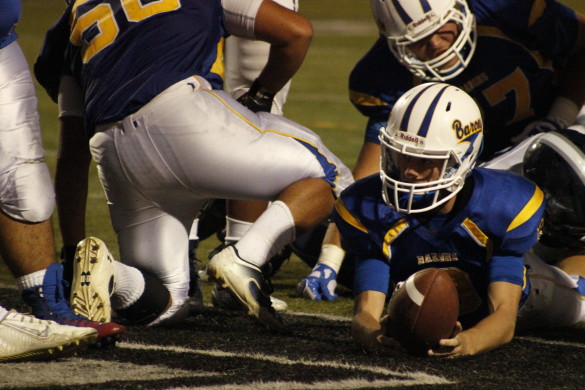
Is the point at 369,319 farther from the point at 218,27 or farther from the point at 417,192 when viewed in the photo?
the point at 218,27

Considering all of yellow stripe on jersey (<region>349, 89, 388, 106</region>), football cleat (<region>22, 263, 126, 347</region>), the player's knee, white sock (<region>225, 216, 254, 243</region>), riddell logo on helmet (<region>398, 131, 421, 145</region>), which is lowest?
white sock (<region>225, 216, 254, 243</region>)

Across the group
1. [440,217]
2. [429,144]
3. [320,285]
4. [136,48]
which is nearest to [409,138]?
[429,144]

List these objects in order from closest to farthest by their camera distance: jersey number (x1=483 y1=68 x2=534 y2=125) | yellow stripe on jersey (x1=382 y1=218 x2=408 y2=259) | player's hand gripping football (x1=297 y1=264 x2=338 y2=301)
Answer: yellow stripe on jersey (x1=382 y1=218 x2=408 y2=259) → player's hand gripping football (x1=297 y1=264 x2=338 y2=301) → jersey number (x1=483 y1=68 x2=534 y2=125)

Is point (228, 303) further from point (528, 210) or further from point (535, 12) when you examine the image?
point (535, 12)

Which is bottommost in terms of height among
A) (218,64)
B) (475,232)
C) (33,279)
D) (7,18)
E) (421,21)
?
(33,279)

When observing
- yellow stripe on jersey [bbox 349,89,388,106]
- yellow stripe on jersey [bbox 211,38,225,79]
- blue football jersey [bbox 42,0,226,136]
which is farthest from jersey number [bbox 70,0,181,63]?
yellow stripe on jersey [bbox 349,89,388,106]

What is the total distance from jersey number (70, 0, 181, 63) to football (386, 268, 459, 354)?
4.35ft

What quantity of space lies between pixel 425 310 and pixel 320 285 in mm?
1229

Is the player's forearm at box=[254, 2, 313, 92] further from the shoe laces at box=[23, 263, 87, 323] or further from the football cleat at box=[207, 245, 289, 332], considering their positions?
the shoe laces at box=[23, 263, 87, 323]

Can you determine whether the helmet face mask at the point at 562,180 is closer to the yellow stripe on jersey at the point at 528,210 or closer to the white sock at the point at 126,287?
the yellow stripe on jersey at the point at 528,210

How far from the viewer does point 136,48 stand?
3521 millimetres

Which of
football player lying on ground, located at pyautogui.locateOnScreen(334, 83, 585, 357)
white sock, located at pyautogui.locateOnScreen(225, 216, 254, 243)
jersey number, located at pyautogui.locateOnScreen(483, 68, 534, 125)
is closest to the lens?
football player lying on ground, located at pyautogui.locateOnScreen(334, 83, 585, 357)

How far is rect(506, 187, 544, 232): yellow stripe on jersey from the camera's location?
3.13 meters

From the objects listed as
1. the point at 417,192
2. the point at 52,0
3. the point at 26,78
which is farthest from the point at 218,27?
the point at 52,0
